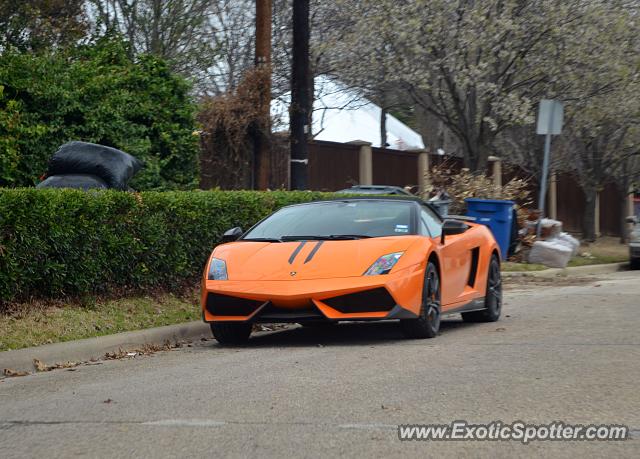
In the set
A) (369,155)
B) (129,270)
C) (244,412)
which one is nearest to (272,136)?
(369,155)

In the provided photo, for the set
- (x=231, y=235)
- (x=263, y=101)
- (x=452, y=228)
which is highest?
(x=263, y=101)

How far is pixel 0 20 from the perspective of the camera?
2361 centimetres

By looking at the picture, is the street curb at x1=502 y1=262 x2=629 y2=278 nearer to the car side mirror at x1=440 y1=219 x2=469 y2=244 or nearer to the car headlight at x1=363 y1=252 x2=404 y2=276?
the car side mirror at x1=440 y1=219 x2=469 y2=244

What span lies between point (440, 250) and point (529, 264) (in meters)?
12.5

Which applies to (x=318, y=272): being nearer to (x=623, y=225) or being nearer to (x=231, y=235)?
(x=231, y=235)

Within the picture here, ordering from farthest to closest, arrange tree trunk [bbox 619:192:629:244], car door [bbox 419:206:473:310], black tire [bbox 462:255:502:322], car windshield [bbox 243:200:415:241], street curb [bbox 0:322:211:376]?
tree trunk [bbox 619:192:629:244] < black tire [bbox 462:255:502:322] < car door [bbox 419:206:473:310] < car windshield [bbox 243:200:415:241] < street curb [bbox 0:322:211:376]

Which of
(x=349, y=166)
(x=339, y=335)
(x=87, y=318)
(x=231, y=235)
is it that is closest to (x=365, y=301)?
(x=339, y=335)

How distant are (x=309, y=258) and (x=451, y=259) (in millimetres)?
1743

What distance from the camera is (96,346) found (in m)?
9.82

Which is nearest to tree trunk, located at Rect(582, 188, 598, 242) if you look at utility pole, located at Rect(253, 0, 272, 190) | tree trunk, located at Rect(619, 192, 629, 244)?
tree trunk, located at Rect(619, 192, 629, 244)

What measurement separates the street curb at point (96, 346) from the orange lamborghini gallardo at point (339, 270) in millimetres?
679

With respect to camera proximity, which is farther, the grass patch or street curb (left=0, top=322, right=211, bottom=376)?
the grass patch

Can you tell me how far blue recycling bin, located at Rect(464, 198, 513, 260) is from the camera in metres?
22.2

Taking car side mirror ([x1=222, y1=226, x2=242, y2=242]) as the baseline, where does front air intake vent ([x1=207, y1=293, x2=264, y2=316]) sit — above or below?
below
